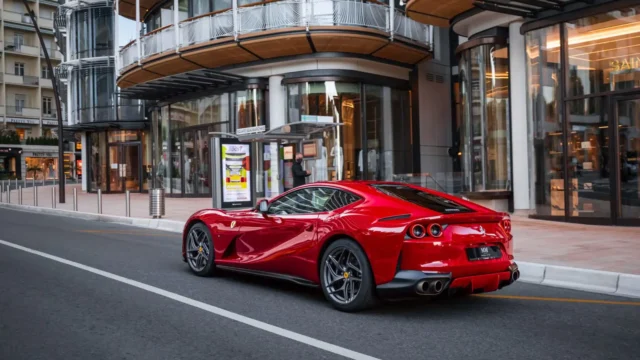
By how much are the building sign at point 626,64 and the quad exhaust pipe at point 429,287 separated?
385 inches

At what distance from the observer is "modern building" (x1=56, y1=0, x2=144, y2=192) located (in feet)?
114

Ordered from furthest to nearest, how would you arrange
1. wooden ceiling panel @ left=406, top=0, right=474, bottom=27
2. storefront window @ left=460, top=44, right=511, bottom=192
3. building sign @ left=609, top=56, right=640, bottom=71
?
storefront window @ left=460, top=44, right=511, bottom=192, wooden ceiling panel @ left=406, top=0, right=474, bottom=27, building sign @ left=609, top=56, right=640, bottom=71

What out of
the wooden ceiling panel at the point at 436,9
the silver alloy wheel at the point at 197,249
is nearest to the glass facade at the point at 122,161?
the wooden ceiling panel at the point at 436,9

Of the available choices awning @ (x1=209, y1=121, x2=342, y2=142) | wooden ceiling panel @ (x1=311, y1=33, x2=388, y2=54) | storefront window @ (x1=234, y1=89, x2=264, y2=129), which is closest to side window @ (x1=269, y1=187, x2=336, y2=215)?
awning @ (x1=209, y1=121, x2=342, y2=142)

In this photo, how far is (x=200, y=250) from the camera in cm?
796

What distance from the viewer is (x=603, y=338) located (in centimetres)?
508

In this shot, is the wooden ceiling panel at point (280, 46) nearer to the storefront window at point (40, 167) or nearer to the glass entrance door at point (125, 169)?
the glass entrance door at point (125, 169)

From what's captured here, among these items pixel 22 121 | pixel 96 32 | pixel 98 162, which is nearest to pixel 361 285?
pixel 98 162

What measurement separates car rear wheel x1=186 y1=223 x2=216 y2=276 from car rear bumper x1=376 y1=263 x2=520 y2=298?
2.93 metres

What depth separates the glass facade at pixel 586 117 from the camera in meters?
12.8

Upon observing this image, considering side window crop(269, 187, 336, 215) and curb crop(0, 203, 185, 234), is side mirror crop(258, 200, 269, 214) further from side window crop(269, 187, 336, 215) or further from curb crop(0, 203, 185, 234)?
curb crop(0, 203, 185, 234)

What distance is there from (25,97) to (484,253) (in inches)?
2816

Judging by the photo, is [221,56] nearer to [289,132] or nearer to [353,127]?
[353,127]

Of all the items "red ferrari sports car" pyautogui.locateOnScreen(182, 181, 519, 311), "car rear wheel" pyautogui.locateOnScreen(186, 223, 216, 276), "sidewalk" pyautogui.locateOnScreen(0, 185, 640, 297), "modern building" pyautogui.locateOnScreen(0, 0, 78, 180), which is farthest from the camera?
"modern building" pyautogui.locateOnScreen(0, 0, 78, 180)
